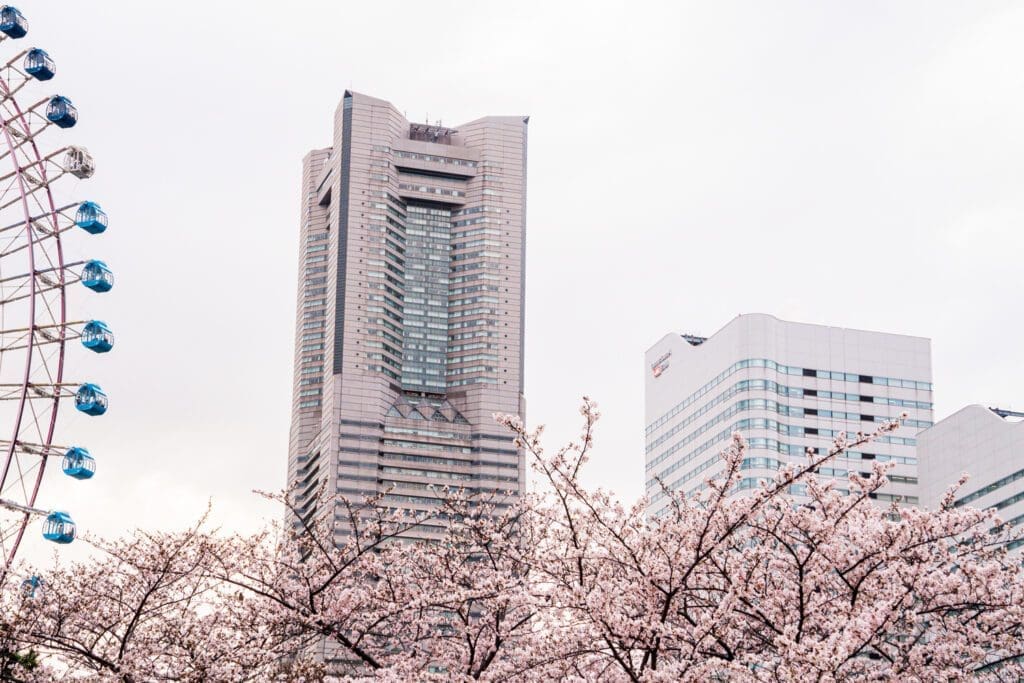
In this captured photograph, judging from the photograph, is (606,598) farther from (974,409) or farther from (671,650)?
(974,409)

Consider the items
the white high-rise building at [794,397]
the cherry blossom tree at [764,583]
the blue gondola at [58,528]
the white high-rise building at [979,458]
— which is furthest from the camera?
the white high-rise building at [794,397]

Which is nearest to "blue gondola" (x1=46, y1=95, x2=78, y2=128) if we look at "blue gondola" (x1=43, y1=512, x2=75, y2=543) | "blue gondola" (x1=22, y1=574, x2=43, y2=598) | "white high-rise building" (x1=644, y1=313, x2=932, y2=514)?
"blue gondola" (x1=43, y1=512, x2=75, y2=543)

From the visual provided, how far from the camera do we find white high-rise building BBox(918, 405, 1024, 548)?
113375 millimetres

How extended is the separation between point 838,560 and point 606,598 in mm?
3938

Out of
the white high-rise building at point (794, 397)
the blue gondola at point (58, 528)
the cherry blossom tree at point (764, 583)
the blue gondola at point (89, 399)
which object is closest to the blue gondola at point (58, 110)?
the blue gondola at point (89, 399)

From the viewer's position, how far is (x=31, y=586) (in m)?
29.9

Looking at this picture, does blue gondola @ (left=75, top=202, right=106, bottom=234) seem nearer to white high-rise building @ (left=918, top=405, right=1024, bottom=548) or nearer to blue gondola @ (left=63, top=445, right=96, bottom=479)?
blue gondola @ (left=63, top=445, right=96, bottom=479)

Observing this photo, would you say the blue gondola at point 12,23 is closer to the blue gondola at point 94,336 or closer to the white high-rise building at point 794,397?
the blue gondola at point 94,336

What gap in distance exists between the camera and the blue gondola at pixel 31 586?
29.3 metres

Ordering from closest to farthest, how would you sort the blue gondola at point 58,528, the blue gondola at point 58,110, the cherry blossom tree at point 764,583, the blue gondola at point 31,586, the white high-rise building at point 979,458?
the cherry blossom tree at point 764,583 < the blue gondola at point 31,586 < the blue gondola at point 58,528 < the blue gondola at point 58,110 < the white high-rise building at point 979,458

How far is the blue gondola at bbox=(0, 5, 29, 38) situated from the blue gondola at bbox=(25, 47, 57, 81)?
36.1 inches

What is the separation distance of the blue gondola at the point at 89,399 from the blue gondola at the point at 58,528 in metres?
3.91

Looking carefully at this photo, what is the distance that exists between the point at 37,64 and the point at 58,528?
15.3 meters

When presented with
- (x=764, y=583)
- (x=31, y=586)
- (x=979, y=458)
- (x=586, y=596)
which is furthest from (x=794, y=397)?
(x=586, y=596)
